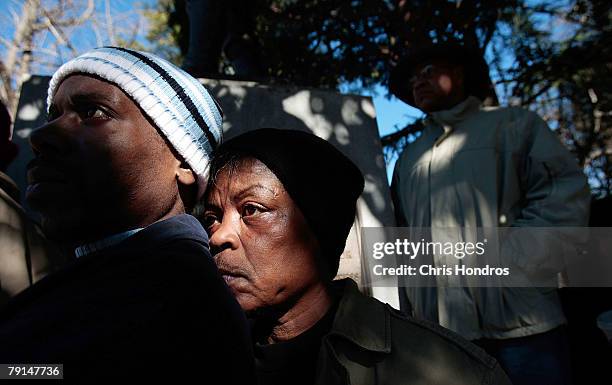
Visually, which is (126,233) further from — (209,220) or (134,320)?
(209,220)

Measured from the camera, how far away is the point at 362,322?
1.56 metres

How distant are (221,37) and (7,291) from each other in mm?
2962

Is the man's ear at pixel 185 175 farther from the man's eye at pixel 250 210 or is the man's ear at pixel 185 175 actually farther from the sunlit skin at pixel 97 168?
the man's eye at pixel 250 210

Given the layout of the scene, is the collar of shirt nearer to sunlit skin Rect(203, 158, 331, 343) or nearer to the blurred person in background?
sunlit skin Rect(203, 158, 331, 343)

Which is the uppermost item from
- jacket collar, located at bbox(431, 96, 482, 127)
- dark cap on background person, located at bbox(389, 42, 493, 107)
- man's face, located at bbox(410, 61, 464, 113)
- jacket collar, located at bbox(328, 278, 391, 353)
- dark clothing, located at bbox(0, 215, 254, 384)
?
dark cap on background person, located at bbox(389, 42, 493, 107)

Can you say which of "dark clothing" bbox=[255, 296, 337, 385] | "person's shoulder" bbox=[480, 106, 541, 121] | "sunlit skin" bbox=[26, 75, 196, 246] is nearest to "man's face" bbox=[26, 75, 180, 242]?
"sunlit skin" bbox=[26, 75, 196, 246]

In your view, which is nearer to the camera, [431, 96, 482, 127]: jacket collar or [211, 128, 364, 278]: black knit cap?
[211, 128, 364, 278]: black knit cap

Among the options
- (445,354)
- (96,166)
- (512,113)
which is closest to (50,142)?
(96,166)

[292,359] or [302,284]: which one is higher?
[302,284]

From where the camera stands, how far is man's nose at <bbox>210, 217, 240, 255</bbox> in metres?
1.56

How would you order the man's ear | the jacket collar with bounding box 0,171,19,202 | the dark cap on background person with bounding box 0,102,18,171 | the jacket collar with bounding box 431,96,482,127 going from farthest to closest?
the jacket collar with bounding box 431,96,482,127 → the dark cap on background person with bounding box 0,102,18,171 → the jacket collar with bounding box 0,171,19,202 → the man's ear

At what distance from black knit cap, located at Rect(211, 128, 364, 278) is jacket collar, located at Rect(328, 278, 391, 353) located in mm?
148

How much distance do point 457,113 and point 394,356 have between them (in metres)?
1.94

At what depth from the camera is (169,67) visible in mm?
1446
